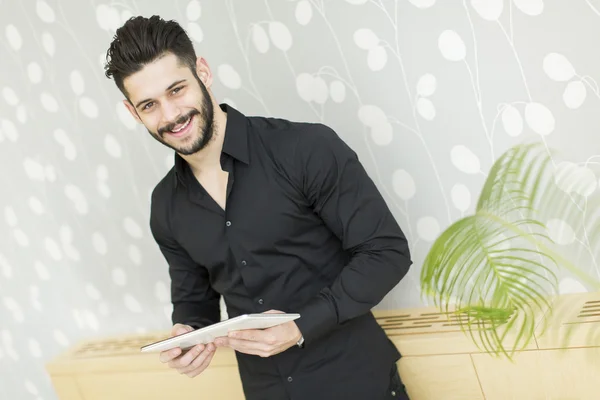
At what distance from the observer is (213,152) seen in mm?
1958

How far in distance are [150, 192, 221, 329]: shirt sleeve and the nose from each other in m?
0.34

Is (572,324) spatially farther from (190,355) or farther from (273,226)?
(190,355)

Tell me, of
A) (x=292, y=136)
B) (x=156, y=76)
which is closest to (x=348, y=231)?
(x=292, y=136)

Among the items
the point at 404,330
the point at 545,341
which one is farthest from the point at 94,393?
the point at 545,341

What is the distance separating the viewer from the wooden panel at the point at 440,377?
2164mm

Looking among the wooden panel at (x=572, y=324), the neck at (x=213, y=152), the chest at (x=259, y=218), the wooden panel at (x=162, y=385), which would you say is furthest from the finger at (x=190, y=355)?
the wooden panel at (x=572, y=324)

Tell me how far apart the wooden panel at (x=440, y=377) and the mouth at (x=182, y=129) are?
970 millimetres

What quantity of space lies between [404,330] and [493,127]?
67cm

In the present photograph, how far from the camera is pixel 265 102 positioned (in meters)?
2.37

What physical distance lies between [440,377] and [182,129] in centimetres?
107

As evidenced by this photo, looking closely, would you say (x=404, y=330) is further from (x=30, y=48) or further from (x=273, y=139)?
(x=30, y=48)

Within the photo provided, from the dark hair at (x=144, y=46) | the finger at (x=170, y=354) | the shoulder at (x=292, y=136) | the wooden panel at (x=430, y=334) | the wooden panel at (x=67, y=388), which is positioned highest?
the dark hair at (x=144, y=46)

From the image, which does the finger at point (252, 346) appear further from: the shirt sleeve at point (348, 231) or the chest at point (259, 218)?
the chest at point (259, 218)

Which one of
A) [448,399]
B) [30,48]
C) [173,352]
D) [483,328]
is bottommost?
[448,399]
